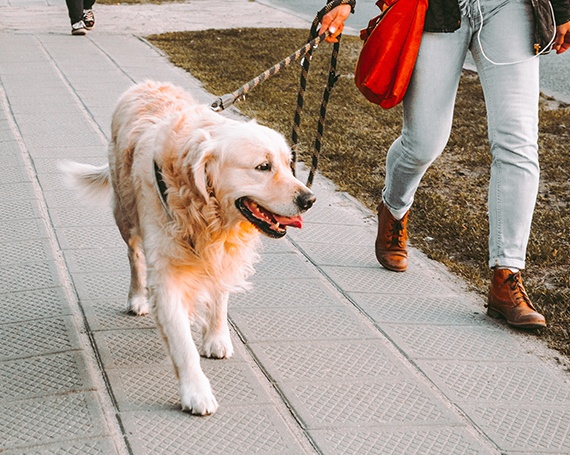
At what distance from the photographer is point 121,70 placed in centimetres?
908

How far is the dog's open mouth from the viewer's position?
3.26 m

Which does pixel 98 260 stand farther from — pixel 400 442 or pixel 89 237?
pixel 400 442

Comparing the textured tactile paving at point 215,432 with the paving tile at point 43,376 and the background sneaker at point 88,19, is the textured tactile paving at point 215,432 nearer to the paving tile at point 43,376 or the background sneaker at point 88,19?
the paving tile at point 43,376

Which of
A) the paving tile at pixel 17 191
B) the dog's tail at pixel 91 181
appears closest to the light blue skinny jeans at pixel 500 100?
the dog's tail at pixel 91 181

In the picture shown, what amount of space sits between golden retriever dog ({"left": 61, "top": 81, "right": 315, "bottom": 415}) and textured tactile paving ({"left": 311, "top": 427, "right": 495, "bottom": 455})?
46 centimetres

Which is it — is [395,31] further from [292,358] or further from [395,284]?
[292,358]

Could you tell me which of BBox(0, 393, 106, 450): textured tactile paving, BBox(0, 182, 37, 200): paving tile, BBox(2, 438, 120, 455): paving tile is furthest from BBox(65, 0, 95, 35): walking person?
BBox(2, 438, 120, 455): paving tile

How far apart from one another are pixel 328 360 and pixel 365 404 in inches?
15.4

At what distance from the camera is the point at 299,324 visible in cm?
407

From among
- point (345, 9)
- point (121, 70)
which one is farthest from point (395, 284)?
point (121, 70)

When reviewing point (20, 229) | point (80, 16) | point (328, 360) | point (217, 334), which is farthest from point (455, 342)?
point (80, 16)

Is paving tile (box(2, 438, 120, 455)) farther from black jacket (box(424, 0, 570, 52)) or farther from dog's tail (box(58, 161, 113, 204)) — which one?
black jacket (box(424, 0, 570, 52))

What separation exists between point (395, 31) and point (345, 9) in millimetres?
258

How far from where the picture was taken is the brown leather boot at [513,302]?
13.3 ft
